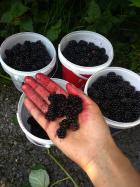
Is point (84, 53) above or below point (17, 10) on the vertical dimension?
below

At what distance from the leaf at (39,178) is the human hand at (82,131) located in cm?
32

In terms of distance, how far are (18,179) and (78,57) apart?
0.75m

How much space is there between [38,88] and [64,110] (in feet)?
0.67

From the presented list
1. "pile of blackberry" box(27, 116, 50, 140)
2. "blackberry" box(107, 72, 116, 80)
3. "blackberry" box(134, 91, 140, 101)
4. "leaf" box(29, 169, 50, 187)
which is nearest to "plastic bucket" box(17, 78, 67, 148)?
"pile of blackberry" box(27, 116, 50, 140)

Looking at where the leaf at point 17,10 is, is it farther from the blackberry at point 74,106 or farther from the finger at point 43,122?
the blackberry at point 74,106

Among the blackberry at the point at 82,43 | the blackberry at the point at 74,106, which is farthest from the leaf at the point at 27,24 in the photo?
the blackberry at the point at 74,106

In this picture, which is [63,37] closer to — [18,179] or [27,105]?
[27,105]

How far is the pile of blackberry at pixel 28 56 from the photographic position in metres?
2.16

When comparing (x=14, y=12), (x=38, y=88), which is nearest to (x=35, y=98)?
(x=38, y=88)

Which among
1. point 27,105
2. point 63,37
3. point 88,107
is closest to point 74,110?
point 88,107

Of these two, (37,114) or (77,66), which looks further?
(77,66)

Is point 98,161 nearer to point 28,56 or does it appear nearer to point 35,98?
point 35,98

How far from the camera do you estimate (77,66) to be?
208 centimetres

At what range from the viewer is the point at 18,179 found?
80.0 inches
